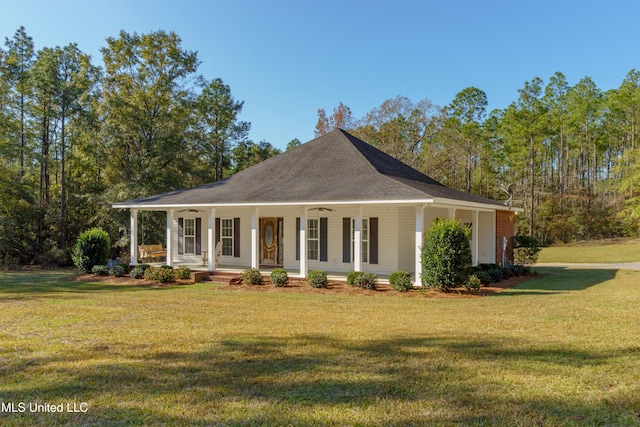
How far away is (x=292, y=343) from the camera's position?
239 inches

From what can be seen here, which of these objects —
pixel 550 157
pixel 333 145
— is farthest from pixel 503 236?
pixel 550 157

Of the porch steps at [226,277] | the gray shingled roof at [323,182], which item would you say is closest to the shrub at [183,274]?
the porch steps at [226,277]

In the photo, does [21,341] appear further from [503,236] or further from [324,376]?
[503,236]

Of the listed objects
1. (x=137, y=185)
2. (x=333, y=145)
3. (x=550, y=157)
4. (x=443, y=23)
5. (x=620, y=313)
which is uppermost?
(x=443, y=23)

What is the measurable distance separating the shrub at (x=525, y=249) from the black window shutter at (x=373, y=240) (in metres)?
7.75

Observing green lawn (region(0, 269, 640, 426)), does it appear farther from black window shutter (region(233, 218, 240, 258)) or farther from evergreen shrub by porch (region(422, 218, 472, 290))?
black window shutter (region(233, 218, 240, 258))

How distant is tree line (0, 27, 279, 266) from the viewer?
902 inches

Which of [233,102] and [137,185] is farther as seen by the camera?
[233,102]

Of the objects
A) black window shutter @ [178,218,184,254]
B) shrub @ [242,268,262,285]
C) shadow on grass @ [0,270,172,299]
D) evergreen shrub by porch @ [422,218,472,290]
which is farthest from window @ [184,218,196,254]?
evergreen shrub by porch @ [422,218,472,290]

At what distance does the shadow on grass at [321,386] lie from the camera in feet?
12.0

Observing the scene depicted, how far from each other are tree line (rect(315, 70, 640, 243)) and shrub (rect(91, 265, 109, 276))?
23.9m

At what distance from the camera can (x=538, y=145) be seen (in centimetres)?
3791

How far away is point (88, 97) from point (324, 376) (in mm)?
26377

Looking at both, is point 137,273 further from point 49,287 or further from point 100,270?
point 49,287
